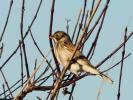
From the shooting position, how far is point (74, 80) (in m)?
4.35

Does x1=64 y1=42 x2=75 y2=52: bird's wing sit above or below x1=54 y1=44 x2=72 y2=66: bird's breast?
above

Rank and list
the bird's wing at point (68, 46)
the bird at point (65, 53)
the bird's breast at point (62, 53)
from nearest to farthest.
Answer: the bird at point (65, 53) < the bird's breast at point (62, 53) < the bird's wing at point (68, 46)

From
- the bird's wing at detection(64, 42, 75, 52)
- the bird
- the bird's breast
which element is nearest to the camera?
the bird

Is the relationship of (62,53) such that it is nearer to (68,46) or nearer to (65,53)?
(65,53)

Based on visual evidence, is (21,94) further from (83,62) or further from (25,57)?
(83,62)

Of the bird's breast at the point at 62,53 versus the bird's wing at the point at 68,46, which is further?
the bird's wing at the point at 68,46

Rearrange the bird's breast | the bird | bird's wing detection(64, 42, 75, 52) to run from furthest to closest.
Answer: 1. bird's wing detection(64, 42, 75, 52)
2. the bird's breast
3. the bird

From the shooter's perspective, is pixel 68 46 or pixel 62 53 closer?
pixel 62 53

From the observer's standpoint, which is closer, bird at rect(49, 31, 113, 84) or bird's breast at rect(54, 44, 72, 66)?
bird at rect(49, 31, 113, 84)

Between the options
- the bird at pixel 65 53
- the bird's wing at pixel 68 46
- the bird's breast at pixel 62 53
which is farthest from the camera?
the bird's wing at pixel 68 46

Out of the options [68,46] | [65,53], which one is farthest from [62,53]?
[68,46]

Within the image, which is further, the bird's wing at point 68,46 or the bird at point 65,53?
the bird's wing at point 68,46

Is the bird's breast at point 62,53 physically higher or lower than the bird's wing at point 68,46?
lower

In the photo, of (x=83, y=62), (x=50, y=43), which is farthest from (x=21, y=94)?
(x=83, y=62)
